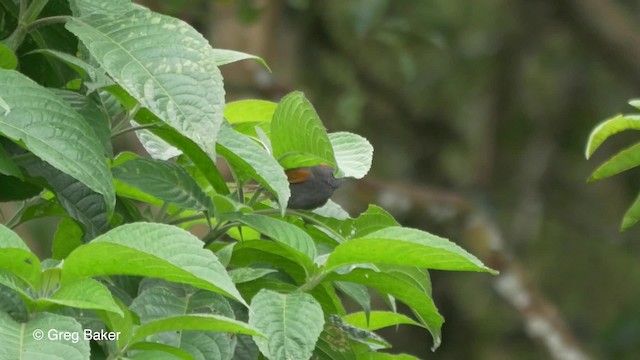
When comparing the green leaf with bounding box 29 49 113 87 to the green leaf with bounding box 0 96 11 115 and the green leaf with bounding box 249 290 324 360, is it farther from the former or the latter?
the green leaf with bounding box 249 290 324 360

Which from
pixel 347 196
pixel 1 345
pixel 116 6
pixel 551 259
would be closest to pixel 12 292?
pixel 1 345

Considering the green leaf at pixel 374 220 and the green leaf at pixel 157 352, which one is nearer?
the green leaf at pixel 157 352

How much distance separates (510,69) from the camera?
Result: 681cm

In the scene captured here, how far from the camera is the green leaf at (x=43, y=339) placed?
2.87 feet

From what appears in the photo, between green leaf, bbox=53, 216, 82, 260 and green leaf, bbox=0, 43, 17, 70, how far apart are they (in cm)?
24

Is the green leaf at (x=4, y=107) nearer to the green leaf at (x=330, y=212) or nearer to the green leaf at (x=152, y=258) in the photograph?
the green leaf at (x=152, y=258)

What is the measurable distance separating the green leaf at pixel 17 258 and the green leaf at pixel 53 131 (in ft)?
0.28

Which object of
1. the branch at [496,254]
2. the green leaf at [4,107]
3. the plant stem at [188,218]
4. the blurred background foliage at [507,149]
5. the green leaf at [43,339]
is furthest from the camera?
the blurred background foliage at [507,149]

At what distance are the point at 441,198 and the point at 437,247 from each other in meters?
4.78

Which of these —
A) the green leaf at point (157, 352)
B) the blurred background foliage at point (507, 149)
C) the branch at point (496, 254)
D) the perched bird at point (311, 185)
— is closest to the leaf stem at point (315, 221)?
the perched bird at point (311, 185)

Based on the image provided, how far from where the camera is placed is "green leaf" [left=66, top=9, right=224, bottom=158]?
1.02m

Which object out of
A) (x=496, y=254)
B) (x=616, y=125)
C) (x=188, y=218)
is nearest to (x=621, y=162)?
(x=616, y=125)

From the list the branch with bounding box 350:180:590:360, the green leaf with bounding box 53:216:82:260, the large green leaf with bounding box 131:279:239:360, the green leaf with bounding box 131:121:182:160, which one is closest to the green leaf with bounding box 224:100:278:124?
A: the green leaf with bounding box 131:121:182:160

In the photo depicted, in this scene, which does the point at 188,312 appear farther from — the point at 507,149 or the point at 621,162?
the point at 507,149
